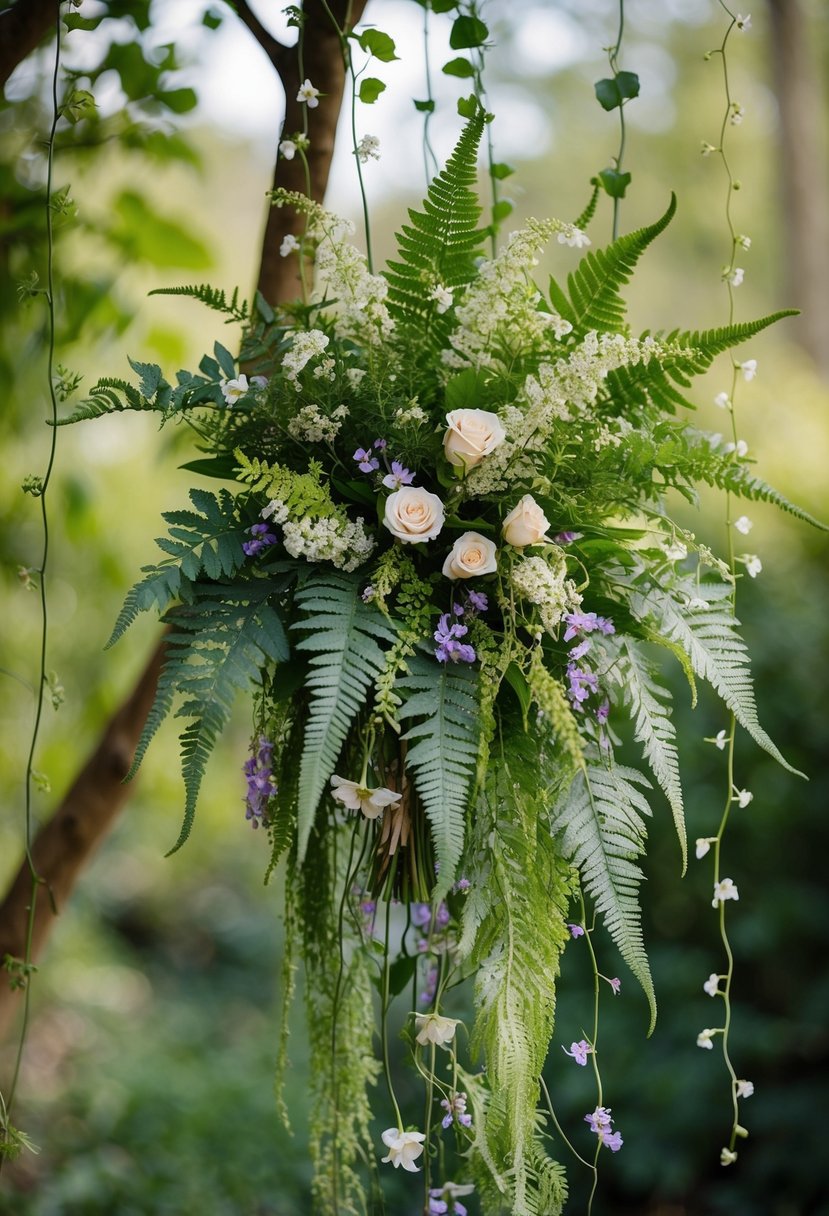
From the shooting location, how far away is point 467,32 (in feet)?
4.06

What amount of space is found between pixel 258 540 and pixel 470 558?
224 millimetres

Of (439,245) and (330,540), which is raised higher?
(439,245)

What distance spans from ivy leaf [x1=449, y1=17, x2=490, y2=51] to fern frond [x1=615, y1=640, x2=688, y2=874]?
805 millimetres

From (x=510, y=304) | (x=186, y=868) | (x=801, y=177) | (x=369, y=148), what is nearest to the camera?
(x=510, y=304)

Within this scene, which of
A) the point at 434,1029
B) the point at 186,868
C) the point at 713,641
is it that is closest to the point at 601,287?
the point at 713,641

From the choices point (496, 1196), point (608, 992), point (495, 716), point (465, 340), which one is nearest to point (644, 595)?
point (495, 716)

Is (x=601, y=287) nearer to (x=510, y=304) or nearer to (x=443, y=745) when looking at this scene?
(x=510, y=304)

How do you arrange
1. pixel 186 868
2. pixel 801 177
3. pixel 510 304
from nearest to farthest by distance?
pixel 510 304
pixel 186 868
pixel 801 177

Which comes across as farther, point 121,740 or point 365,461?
point 121,740

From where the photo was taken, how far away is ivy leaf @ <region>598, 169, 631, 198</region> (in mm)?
1154

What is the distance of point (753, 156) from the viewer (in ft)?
30.2

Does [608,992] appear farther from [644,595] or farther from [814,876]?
[644,595]

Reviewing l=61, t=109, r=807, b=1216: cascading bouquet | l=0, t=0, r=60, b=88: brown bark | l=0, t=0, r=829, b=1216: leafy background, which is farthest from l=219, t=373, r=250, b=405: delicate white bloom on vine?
l=0, t=0, r=60, b=88: brown bark

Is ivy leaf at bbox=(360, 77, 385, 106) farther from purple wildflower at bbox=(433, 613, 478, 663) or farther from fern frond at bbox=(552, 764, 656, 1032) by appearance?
fern frond at bbox=(552, 764, 656, 1032)
